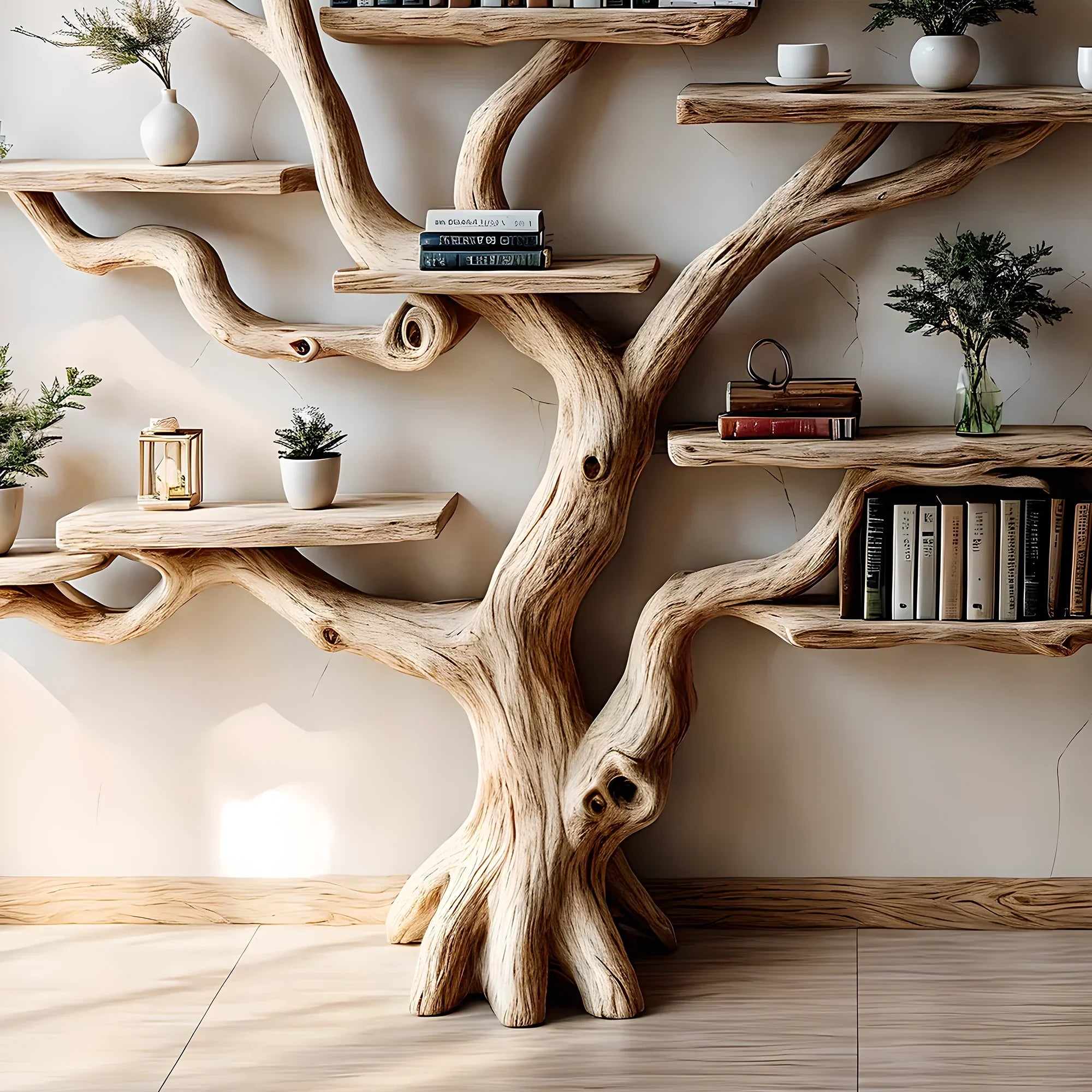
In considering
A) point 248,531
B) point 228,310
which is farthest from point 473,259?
point 248,531

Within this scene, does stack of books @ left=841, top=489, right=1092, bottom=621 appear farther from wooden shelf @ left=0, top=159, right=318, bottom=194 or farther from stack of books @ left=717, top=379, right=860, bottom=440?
wooden shelf @ left=0, top=159, right=318, bottom=194

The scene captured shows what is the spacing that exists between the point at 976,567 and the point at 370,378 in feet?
3.87

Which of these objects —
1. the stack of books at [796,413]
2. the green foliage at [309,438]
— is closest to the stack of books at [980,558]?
the stack of books at [796,413]

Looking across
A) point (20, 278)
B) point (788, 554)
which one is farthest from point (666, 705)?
point (20, 278)

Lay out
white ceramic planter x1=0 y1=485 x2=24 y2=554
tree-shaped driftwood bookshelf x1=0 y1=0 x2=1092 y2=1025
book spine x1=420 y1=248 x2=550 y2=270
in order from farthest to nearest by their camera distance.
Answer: white ceramic planter x1=0 y1=485 x2=24 y2=554
tree-shaped driftwood bookshelf x1=0 y1=0 x2=1092 y2=1025
book spine x1=420 y1=248 x2=550 y2=270

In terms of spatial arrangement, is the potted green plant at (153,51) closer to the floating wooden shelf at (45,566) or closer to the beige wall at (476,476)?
the beige wall at (476,476)

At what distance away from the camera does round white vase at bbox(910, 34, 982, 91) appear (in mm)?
2109

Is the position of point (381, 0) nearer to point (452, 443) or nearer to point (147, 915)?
point (452, 443)

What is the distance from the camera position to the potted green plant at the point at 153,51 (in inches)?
90.4

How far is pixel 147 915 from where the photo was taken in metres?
2.65

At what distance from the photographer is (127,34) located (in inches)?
91.2

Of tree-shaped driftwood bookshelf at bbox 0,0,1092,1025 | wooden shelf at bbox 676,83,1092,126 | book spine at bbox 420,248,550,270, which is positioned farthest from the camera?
tree-shaped driftwood bookshelf at bbox 0,0,1092,1025

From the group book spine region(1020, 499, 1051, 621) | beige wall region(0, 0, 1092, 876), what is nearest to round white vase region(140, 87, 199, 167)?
beige wall region(0, 0, 1092, 876)

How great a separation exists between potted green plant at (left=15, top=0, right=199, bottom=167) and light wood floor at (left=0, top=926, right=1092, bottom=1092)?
152 centimetres
